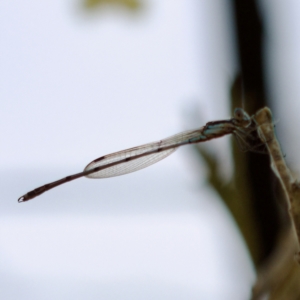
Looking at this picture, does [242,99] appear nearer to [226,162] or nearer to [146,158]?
[226,162]

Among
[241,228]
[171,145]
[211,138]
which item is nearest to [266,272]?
[241,228]

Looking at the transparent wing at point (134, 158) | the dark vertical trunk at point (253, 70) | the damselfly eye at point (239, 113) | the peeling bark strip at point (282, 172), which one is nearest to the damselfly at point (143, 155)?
the transparent wing at point (134, 158)

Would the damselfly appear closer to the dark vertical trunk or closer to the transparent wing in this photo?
the transparent wing

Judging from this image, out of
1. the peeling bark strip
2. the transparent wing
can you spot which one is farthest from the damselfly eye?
the peeling bark strip

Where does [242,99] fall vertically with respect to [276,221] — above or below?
above

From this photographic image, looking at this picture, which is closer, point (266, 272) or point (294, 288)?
point (294, 288)

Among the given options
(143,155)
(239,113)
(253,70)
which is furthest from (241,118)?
(143,155)
